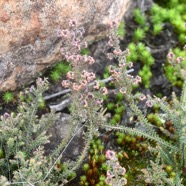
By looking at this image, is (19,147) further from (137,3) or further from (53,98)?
(137,3)

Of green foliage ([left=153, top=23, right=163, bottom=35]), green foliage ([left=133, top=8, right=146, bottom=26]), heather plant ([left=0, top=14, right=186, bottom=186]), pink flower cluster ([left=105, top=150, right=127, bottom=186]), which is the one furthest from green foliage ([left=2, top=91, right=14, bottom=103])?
green foliage ([left=153, top=23, right=163, bottom=35])

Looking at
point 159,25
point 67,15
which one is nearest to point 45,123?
point 67,15

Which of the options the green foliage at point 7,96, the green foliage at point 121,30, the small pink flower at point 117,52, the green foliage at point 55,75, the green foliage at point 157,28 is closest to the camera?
the small pink flower at point 117,52

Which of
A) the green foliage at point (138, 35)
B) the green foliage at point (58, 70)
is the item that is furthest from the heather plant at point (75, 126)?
the green foliage at point (138, 35)

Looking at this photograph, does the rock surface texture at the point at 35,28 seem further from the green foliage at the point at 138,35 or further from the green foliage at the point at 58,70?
the green foliage at the point at 138,35

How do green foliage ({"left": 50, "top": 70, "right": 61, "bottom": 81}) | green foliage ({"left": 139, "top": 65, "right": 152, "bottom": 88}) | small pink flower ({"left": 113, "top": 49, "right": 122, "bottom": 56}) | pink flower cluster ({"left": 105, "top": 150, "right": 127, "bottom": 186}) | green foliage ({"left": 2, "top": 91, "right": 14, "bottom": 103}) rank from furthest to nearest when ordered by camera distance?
green foliage ({"left": 139, "top": 65, "right": 152, "bottom": 88}) < green foliage ({"left": 50, "top": 70, "right": 61, "bottom": 81}) < green foliage ({"left": 2, "top": 91, "right": 14, "bottom": 103}) < small pink flower ({"left": 113, "top": 49, "right": 122, "bottom": 56}) < pink flower cluster ({"left": 105, "top": 150, "right": 127, "bottom": 186})

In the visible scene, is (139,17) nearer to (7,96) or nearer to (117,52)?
(117,52)

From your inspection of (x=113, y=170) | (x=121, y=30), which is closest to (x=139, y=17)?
(x=121, y=30)

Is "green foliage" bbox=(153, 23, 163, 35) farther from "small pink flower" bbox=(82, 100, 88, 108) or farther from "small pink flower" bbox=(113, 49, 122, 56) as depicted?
"small pink flower" bbox=(82, 100, 88, 108)
